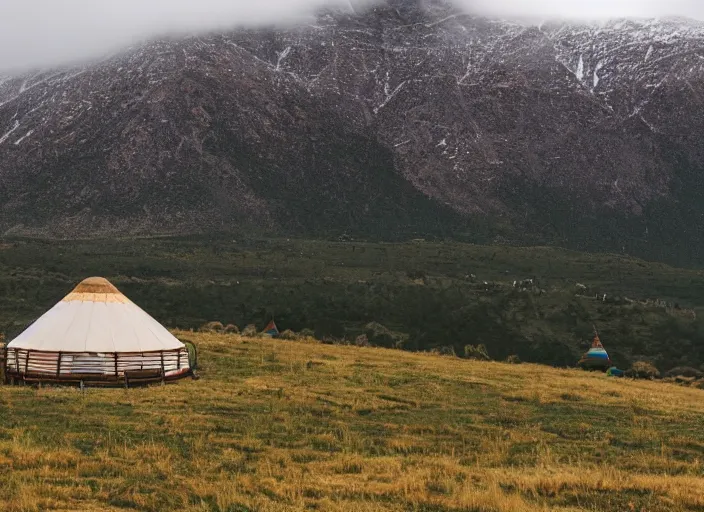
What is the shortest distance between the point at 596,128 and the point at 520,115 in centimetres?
1408

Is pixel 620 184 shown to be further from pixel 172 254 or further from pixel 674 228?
pixel 172 254

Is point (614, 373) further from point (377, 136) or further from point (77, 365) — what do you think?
point (377, 136)

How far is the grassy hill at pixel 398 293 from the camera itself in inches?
1804

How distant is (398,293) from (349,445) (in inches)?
1695

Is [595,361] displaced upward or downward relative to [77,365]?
downward

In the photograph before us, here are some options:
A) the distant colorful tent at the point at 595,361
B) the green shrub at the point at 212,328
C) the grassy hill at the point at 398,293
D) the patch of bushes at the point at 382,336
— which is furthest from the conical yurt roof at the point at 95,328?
the distant colorful tent at the point at 595,361

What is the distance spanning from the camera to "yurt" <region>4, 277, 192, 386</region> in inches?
843

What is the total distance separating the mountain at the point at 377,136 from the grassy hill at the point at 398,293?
2656 centimetres

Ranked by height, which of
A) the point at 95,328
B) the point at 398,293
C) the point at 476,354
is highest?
the point at 398,293

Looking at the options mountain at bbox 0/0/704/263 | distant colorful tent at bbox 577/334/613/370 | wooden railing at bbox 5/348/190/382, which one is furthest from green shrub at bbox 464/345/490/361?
mountain at bbox 0/0/704/263

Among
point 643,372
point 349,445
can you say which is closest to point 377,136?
point 643,372

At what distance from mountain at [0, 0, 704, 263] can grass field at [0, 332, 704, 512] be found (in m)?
87.1

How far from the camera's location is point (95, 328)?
2275cm

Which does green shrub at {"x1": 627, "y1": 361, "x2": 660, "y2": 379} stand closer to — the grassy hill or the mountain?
the grassy hill
